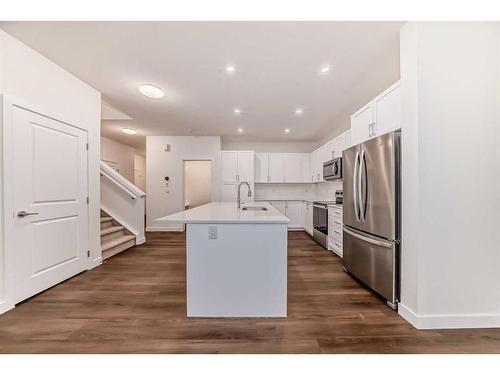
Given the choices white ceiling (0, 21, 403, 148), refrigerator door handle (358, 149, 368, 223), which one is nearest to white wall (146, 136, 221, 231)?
white ceiling (0, 21, 403, 148)

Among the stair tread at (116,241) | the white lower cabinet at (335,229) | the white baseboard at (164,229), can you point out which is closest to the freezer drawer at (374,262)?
the white lower cabinet at (335,229)

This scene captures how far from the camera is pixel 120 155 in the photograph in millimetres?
7668

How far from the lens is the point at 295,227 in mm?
6566

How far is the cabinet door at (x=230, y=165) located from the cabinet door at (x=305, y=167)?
1815 millimetres

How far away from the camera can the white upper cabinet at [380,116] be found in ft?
7.23

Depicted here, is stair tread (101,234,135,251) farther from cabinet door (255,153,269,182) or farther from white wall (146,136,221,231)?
cabinet door (255,153,269,182)

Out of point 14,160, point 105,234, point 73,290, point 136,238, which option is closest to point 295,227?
point 136,238

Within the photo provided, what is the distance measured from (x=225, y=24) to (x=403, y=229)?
7.74 ft

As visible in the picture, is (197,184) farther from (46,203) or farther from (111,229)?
(46,203)

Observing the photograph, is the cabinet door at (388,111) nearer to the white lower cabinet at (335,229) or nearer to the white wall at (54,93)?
the white lower cabinet at (335,229)

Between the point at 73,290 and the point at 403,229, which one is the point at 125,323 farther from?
the point at 403,229

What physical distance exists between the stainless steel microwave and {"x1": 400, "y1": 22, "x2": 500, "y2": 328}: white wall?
2104 millimetres

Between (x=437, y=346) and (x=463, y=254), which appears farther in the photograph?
(x=463, y=254)

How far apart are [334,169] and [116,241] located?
13.4 ft
